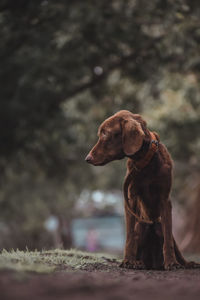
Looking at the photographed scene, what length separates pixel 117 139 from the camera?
5.24m

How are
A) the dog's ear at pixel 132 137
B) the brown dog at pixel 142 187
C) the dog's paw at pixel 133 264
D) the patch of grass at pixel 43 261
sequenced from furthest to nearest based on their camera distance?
the dog's paw at pixel 133 264, the brown dog at pixel 142 187, the dog's ear at pixel 132 137, the patch of grass at pixel 43 261

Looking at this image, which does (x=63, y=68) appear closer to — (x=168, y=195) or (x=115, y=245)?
(x=168, y=195)

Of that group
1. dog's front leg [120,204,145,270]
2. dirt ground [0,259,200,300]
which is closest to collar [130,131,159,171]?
dog's front leg [120,204,145,270]

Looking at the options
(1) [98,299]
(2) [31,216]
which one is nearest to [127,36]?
(1) [98,299]

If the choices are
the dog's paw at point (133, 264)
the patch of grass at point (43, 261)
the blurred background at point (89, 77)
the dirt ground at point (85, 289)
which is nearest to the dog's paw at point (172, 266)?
the dog's paw at point (133, 264)

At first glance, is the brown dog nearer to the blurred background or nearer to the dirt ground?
the dirt ground

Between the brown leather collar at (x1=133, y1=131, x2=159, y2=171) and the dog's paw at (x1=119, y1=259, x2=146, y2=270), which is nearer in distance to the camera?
the brown leather collar at (x1=133, y1=131, x2=159, y2=171)

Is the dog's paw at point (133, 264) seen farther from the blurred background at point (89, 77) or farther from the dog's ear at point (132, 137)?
the blurred background at point (89, 77)

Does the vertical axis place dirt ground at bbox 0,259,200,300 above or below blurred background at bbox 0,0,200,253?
above

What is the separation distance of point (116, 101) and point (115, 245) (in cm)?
2314

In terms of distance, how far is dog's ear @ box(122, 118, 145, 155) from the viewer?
506cm

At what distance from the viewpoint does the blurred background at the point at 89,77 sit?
1173 cm

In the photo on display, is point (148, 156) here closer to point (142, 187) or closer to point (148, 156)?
point (148, 156)

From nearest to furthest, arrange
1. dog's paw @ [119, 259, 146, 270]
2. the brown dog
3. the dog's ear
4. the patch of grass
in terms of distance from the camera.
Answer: the patch of grass
the dog's ear
the brown dog
dog's paw @ [119, 259, 146, 270]
